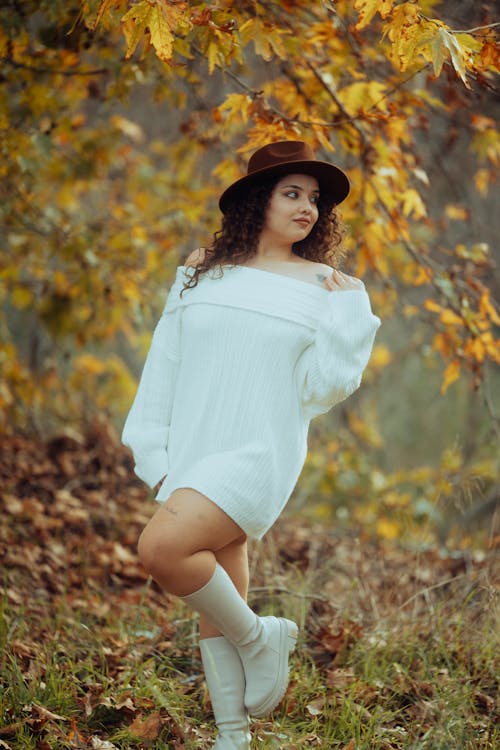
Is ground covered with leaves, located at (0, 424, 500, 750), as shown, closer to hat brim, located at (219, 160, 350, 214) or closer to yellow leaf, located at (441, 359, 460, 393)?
yellow leaf, located at (441, 359, 460, 393)

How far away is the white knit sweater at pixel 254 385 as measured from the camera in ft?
8.04

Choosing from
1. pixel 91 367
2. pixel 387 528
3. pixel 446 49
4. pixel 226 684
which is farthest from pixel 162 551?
pixel 91 367

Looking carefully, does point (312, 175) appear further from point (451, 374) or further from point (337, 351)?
point (451, 374)

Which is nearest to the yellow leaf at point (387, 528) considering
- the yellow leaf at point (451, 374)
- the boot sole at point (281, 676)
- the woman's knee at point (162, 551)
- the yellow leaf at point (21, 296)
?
the yellow leaf at point (451, 374)

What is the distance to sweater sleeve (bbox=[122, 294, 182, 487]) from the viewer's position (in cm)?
264

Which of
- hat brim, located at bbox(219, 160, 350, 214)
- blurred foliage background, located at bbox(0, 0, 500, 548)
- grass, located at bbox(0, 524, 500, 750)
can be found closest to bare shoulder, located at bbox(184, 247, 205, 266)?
hat brim, located at bbox(219, 160, 350, 214)

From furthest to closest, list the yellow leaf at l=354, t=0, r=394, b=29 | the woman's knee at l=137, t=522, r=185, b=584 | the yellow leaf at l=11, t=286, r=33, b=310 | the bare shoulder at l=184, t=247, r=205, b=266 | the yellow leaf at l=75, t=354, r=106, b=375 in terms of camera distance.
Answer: the yellow leaf at l=75, t=354, r=106, b=375 < the yellow leaf at l=11, t=286, r=33, b=310 < the bare shoulder at l=184, t=247, r=205, b=266 < the yellow leaf at l=354, t=0, r=394, b=29 < the woman's knee at l=137, t=522, r=185, b=584

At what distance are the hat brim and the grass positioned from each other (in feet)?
5.35

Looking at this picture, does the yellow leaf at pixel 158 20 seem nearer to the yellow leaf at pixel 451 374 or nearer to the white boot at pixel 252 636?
the white boot at pixel 252 636

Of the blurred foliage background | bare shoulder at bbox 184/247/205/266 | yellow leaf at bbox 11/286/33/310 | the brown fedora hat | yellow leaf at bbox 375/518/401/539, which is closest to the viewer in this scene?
the brown fedora hat

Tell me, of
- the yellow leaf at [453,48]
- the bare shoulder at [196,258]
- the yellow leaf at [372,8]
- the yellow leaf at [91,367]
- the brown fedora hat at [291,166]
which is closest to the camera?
the yellow leaf at [453,48]

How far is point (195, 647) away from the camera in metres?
3.33

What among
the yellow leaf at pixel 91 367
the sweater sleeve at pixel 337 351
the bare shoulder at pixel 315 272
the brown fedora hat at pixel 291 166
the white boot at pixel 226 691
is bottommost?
the yellow leaf at pixel 91 367

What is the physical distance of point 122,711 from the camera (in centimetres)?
280
